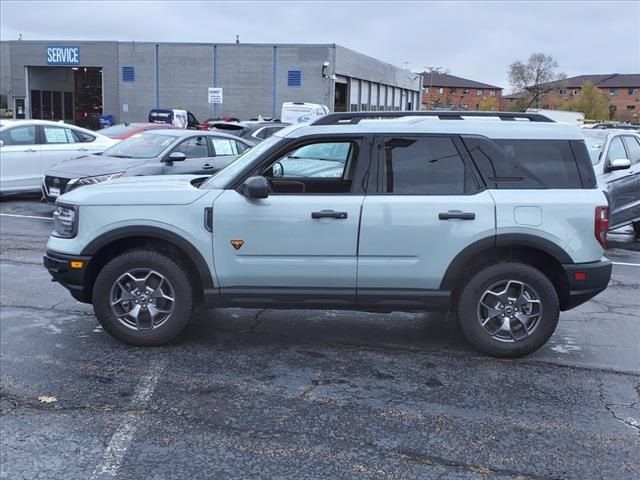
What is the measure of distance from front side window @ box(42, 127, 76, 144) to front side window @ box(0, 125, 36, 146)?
0.26m

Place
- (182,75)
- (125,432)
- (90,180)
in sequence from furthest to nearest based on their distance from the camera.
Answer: (182,75)
(90,180)
(125,432)

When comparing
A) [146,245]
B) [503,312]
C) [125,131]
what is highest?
[125,131]

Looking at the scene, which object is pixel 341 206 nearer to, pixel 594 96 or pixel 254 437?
pixel 254 437

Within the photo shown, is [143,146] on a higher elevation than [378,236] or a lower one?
higher

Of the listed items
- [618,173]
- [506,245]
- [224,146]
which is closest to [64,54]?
[224,146]

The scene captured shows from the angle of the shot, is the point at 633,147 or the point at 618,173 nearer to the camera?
the point at 618,173

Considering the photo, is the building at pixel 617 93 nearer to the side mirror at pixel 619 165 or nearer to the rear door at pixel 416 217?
the side mirror at pixel 619 165

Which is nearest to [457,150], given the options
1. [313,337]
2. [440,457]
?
[313,337]

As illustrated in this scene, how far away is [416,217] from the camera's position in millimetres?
4945

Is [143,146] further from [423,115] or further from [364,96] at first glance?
[364,96]

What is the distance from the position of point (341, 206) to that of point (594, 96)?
311ft

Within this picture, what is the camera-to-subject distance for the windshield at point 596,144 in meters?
11.2

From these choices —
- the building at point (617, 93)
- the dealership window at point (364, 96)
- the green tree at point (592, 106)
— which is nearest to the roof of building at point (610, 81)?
the building at point (617, 93)

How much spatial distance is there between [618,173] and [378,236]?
7.64m
